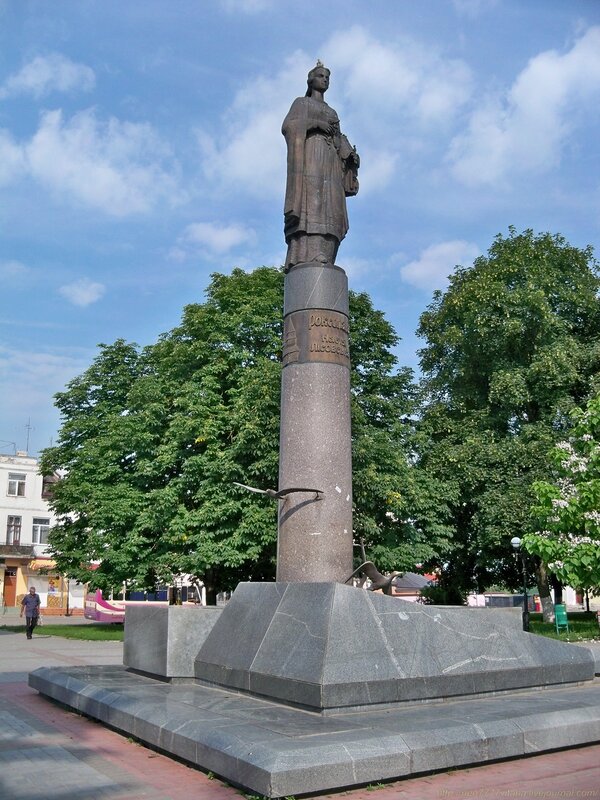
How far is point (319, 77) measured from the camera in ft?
37.5

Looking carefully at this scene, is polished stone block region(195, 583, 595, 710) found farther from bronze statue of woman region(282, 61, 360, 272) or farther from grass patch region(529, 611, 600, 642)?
grass patch region(529, 611, 600, 642)

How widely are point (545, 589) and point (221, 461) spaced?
1395cm

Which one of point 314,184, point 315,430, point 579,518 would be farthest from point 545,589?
point 314,184

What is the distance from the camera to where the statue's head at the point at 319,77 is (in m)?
11.4

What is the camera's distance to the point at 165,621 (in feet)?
30.5

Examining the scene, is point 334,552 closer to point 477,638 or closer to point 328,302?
point 477,638

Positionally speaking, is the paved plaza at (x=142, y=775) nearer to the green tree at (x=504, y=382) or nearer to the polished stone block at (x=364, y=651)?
the polished stone block at (x=364, y=651)

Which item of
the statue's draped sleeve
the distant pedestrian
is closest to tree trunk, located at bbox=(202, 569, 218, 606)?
the distant pedestrian

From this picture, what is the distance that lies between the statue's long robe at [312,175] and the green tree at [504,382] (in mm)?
16434

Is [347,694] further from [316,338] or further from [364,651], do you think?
[316,338]

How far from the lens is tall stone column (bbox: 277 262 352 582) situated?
371 inches

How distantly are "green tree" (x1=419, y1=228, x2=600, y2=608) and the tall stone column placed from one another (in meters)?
16.5

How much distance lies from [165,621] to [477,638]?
357cm

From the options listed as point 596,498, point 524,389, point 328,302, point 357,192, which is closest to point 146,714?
point 328,302
